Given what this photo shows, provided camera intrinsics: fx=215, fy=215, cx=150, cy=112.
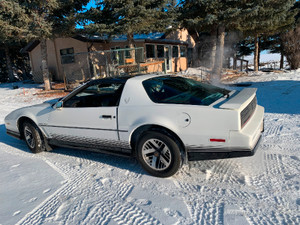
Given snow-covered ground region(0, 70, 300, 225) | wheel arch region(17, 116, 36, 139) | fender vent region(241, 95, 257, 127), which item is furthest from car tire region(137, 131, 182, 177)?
wheel arch region(17, 116, 36, 139)

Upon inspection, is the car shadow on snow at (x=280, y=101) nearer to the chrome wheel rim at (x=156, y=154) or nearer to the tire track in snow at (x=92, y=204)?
the chrome wheel rim at (x=156, y=154)

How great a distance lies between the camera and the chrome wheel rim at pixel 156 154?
2977 mm

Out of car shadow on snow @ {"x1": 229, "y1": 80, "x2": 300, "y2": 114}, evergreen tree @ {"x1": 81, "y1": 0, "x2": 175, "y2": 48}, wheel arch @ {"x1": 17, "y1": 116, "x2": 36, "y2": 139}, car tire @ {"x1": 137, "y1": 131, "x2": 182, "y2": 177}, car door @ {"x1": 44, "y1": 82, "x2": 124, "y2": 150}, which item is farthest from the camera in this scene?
evergreen tree @ {"x1": 81, "y1": 0, "x2": 175, "y2": 48}

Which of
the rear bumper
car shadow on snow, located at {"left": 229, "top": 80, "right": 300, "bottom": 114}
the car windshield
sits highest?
the car windshield

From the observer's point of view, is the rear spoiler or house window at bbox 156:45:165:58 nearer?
the rear spoiler

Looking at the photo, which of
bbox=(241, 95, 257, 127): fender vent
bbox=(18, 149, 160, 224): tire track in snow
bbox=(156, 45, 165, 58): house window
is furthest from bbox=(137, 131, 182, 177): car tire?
bbox=(156, 45, 165, 58): house window

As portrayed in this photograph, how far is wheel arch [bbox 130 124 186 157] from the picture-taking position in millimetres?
2906

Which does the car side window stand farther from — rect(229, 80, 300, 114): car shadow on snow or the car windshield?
rect(229, 80, 300, 114): car shadow on snow

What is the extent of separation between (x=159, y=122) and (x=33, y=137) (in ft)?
9.13

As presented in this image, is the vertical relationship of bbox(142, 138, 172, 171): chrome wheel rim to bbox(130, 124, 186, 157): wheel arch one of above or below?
below

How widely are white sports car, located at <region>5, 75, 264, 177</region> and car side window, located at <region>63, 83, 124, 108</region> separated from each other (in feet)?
0.06

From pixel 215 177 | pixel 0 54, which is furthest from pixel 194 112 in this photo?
pixel 0 54

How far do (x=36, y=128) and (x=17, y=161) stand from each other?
676 millimetres

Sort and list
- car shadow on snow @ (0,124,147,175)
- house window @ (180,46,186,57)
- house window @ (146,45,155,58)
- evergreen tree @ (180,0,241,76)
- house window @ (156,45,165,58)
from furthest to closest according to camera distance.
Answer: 1. house window @ (180,46,186,57)
2. house window @ (156,45,165,58)
3. house window @ (146,45,155,58)
4. evergreen tree @ (180,0,241,76)
5. car shadow on snow @ (0,124,147,175)
